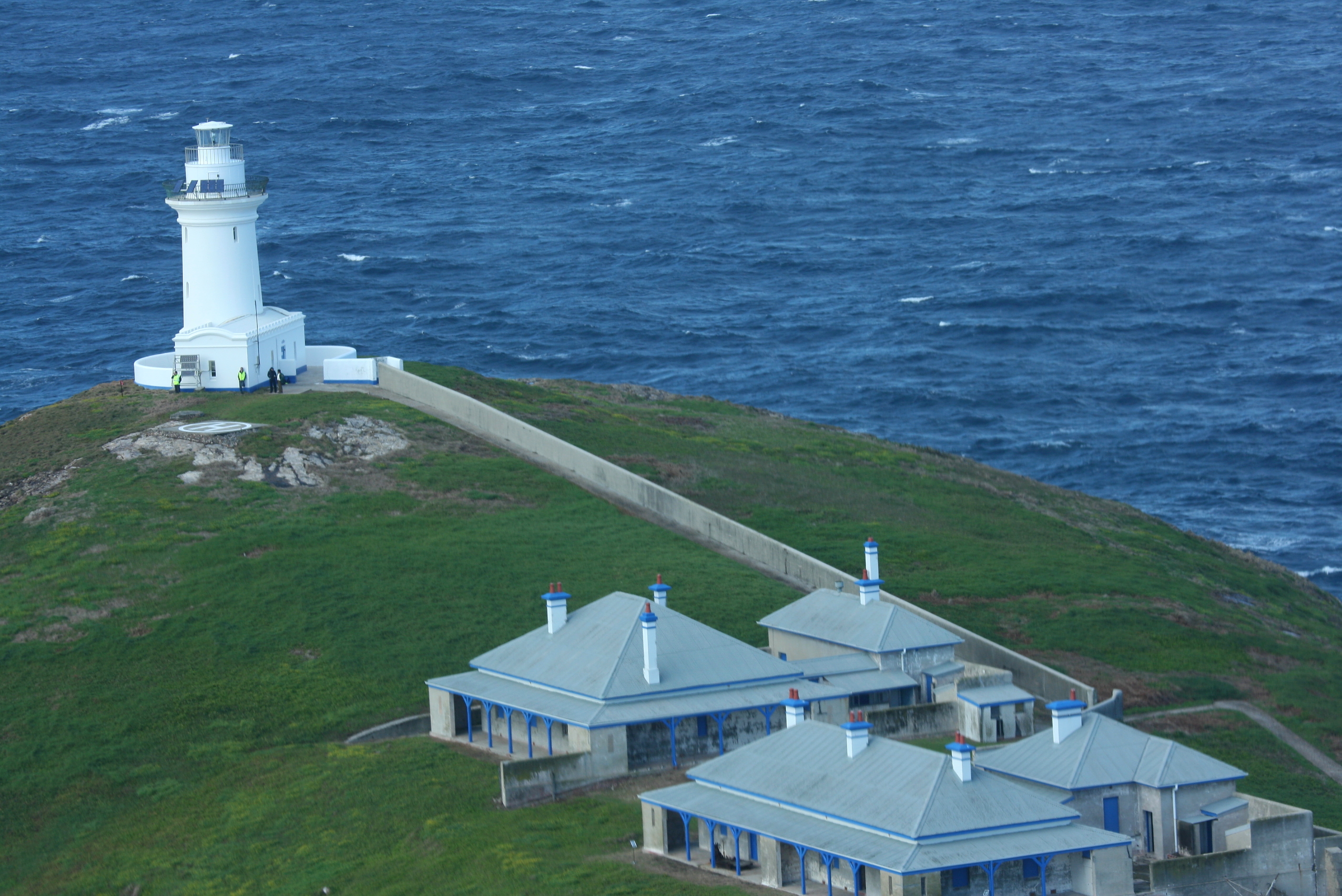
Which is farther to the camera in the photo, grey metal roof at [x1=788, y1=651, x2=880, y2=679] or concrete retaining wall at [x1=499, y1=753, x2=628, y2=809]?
grey metal roof at [x1=788, y1=651, x2=880, y2=679]

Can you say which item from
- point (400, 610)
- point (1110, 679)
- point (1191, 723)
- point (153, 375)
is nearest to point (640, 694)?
point (400, 610)

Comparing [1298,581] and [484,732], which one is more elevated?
[484,732]

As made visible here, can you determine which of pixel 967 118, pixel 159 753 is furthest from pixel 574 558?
pixel 967 118

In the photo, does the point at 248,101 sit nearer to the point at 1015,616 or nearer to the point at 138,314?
the point at 138,314

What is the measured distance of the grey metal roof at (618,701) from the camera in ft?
136

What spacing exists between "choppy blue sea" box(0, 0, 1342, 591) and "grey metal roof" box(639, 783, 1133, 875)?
53.4 metres

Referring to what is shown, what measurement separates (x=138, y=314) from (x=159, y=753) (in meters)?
83.4

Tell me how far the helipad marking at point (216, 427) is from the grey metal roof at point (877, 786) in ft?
111

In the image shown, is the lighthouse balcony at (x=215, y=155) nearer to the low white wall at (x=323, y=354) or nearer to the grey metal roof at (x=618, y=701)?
the low white wall at (x=323, y=354)

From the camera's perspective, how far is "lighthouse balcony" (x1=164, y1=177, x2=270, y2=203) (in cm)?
7225

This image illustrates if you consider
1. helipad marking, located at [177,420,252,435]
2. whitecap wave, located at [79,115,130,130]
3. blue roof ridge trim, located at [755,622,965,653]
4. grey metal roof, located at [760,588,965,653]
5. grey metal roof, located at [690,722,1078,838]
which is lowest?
blue roof ridge trim, located at [755,622,965,653]

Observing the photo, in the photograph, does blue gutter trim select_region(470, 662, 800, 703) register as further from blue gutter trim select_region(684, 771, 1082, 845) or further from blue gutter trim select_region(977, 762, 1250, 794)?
blue gutter trim select_region(977, 762, 1250, 794)

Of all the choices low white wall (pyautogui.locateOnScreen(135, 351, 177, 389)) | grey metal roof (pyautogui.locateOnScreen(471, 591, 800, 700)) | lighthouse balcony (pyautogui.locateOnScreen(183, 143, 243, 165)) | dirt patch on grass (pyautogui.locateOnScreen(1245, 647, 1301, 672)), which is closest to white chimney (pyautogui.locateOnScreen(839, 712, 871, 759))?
grey metal roof (pyautogui.locateOnScreen(471, 591, 800, 700))

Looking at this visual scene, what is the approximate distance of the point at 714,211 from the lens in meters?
147
